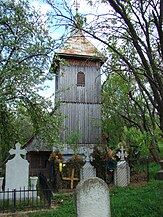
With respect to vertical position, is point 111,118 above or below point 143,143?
above

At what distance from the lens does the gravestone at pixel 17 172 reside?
10.4m

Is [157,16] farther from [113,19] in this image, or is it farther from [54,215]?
[54,215]

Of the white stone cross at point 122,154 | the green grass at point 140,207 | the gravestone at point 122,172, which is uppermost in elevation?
the white stone cross at point 122,154

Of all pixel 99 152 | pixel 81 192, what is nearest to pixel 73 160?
pixel 99 152

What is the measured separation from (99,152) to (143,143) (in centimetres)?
309

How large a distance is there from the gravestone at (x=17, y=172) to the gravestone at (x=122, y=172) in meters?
5.23

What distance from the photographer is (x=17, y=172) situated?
1056 cm

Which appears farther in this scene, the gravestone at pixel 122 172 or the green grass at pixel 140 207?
the gravestone at pixel 122 172

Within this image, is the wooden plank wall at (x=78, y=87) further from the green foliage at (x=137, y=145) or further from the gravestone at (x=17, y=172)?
the gravestone at (x=17, y=172)

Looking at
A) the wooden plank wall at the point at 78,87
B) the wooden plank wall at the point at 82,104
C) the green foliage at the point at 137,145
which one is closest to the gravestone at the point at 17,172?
the green foliage at the point at 137,145

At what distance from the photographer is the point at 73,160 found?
45.8ft

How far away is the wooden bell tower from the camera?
A: 1898 cm

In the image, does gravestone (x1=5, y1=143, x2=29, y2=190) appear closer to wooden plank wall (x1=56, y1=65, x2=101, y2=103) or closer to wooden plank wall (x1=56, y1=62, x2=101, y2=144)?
wooden plank wall (x1=56, y1=62, x2=101, y2=144)

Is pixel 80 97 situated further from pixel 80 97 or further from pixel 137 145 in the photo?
pixel 137 145
